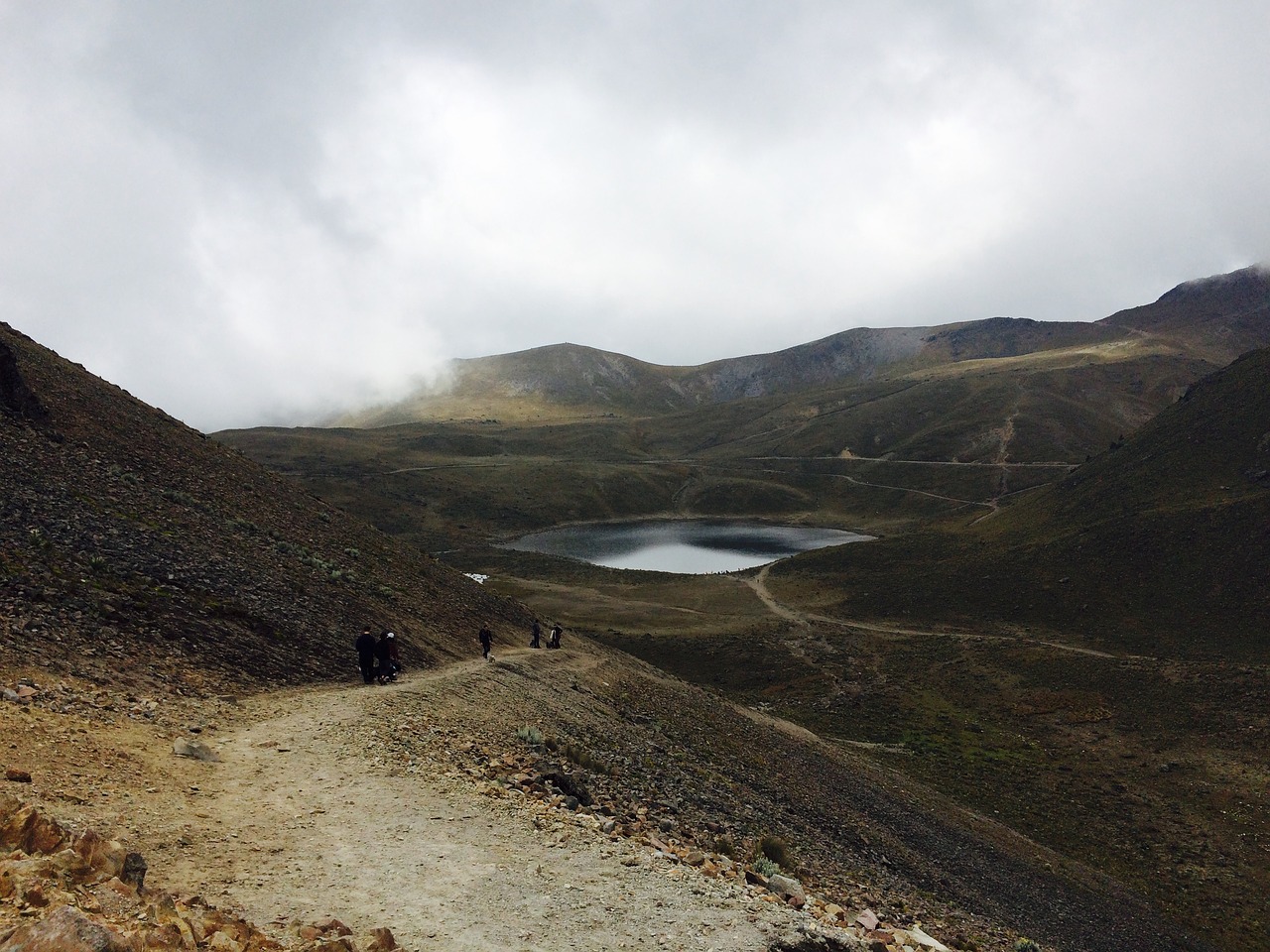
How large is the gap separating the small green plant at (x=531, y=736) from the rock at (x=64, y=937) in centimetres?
1186

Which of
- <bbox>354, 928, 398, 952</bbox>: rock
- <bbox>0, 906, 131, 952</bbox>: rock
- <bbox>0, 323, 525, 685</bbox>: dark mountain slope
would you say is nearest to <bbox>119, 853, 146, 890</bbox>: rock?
<bbox>0, 906, 131, 952</bbox>: rock

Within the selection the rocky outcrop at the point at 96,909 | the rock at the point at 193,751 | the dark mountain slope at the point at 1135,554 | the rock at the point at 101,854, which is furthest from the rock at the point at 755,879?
the dark mountain slope at the point at 1135,554

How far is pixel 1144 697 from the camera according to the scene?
1678 inches

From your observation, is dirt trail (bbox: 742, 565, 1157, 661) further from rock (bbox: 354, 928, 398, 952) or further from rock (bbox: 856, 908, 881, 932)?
rock (bbox: 354, 928, 398, 952)

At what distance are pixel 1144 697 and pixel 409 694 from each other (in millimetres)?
46332

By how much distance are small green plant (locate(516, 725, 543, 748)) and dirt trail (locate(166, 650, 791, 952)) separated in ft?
10.8

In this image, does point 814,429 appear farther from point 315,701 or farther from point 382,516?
point 315,701

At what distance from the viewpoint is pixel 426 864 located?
380 inches

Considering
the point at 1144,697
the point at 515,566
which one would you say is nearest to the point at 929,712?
the point at 1144,697

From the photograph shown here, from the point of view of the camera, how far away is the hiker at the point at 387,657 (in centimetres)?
1942

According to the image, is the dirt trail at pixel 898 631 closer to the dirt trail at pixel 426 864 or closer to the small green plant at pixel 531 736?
the small green plant at pixel 531 736

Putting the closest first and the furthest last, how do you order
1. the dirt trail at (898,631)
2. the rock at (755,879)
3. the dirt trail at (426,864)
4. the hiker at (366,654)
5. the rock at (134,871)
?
the rock at (134,871)
the dirt trail at (426,864)
the rock at (755,879)
the hiker at (366,654)
the dirt trail at (898,631)

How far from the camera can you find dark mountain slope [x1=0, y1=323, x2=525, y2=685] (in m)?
14.8

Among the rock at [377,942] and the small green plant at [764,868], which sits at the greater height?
the rock at [377,942]
